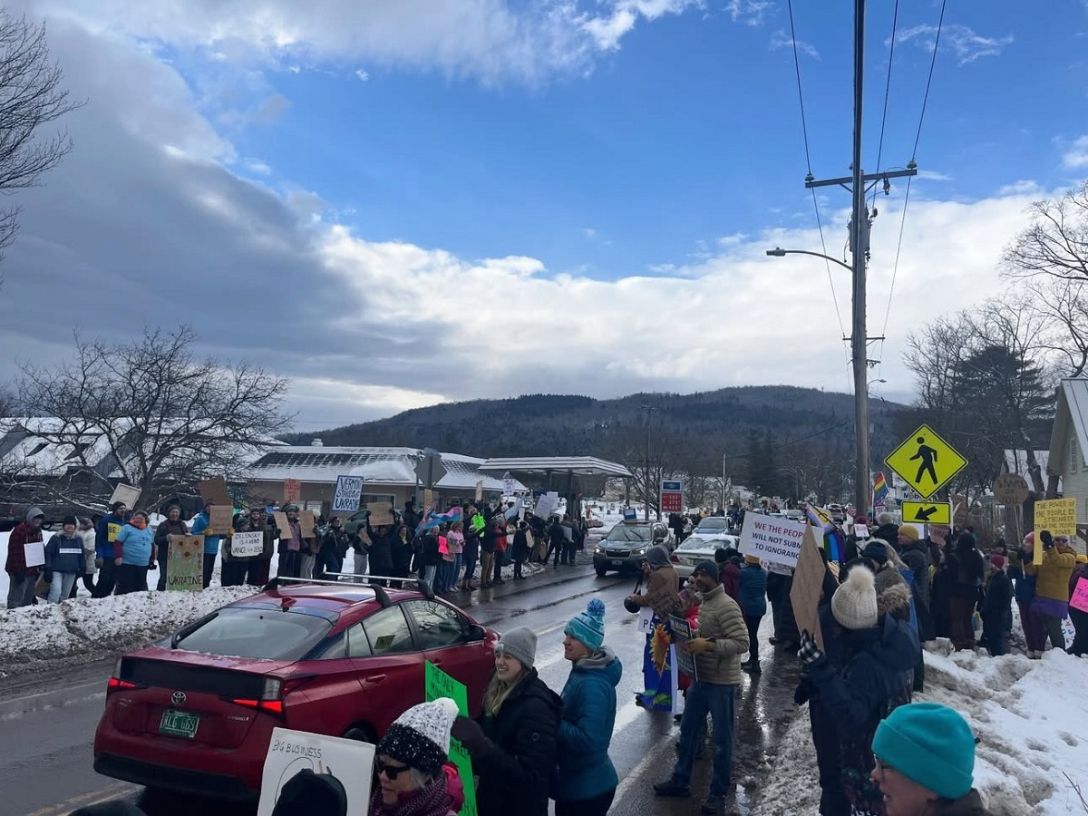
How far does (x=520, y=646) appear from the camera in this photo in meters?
3.99

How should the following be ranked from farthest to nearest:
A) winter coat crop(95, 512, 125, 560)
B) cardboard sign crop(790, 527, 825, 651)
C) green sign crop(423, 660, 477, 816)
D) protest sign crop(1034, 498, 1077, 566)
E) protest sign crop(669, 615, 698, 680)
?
winter coat crop(95, 512, 125, 560) < protest sign crop(1034, 498, 1077, 566) < protest sign crop(669, 615, 698, 680) < cardboard sign crop(790, 527, 825, 651) < green sign crop(423, 660, 477, 816)

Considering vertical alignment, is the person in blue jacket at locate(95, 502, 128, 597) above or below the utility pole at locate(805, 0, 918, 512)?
below

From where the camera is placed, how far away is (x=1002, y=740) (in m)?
7.24

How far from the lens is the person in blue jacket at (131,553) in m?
14.1

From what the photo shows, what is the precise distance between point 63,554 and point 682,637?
11.2 metres

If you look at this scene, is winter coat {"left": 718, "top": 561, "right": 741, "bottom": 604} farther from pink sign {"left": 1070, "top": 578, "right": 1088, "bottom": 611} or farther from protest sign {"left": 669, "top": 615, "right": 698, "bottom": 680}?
pink sign {"left": 1070, "top": 578, "right": 1088, "bottom": 611}

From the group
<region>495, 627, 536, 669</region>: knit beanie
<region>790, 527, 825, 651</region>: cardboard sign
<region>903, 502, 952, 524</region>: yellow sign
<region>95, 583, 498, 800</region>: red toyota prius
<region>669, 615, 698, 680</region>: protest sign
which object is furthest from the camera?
<region>903, 502, 952, 524</region>: yellow sign

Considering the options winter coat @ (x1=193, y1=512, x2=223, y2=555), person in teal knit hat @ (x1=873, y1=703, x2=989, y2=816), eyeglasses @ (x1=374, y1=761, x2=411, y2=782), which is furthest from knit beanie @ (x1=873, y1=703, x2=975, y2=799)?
winter coat @ (x1=193, y1=512, x2=223, y2=555)

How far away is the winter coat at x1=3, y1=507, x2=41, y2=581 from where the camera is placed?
43.4 feet

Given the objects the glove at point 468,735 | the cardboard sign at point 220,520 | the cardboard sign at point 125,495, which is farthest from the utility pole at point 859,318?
the glove at point 468,735

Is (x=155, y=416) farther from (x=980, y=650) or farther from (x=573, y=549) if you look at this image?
(x=980, y=650)

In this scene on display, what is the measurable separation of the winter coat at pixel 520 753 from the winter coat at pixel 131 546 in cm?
1224

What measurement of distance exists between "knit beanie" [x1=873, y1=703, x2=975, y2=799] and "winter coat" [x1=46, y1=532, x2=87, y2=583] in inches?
569

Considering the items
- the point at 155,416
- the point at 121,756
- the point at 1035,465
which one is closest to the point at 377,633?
the point at 121,756
